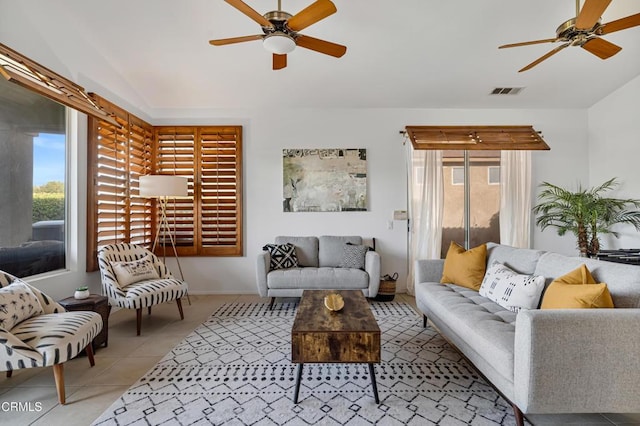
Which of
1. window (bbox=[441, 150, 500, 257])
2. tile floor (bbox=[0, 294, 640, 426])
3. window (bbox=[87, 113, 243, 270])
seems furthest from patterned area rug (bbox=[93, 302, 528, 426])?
window (bbox=[441, 150, 500, 257])

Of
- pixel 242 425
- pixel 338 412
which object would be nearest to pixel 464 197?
pixel 338 412

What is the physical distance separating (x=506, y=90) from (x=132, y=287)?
5.10 metres

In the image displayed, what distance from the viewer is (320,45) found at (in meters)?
2.43

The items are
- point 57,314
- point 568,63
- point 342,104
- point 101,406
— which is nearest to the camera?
point 101,406

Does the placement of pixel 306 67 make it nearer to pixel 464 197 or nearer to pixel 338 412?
pixel 464 197

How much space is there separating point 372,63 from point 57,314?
376 cm

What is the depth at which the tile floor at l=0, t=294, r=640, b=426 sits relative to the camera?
1.72 metres

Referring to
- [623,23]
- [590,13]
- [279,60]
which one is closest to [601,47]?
[623,23]

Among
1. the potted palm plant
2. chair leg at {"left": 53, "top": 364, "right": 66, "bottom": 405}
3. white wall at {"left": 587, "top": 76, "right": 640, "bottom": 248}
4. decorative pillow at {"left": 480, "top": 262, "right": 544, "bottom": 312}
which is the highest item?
white wall at {"left": 587, "top": 76, "right": 640, "bottom": 248}

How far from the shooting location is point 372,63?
348cm

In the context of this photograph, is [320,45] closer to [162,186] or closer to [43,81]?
[43,81]

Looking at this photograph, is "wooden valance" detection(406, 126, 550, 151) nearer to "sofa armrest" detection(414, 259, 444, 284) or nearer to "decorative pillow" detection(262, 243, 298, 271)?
"sofa armrest" detection(414, 259, 444, 284)

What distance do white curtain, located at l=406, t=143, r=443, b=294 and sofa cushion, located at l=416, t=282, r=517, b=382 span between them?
4.69ft

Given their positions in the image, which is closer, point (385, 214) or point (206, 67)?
point (206, 67)
